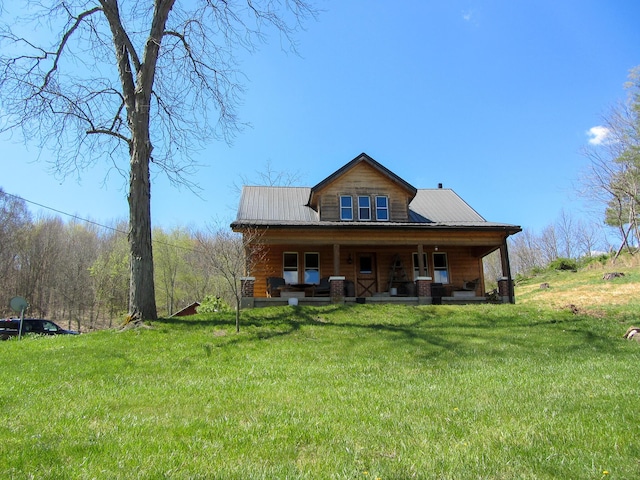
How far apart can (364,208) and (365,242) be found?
2533 millimetres

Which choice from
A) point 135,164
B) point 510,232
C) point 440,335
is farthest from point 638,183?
point 135,164

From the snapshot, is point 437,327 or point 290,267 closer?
point 437,327

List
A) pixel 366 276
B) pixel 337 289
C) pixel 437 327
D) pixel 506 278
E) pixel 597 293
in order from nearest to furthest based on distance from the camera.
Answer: pixel 437 327
pixel 337 289
pixel 506 278
pixel 597 293
pixel 366 276

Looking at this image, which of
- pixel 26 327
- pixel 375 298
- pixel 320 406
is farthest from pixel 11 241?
pixel 320 406

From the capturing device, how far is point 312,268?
64.8 feet

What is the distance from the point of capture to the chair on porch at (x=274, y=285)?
1756cm

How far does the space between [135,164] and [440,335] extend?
32.5ft

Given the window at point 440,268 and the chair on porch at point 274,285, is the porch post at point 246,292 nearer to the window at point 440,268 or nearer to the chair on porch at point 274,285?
the chair on porch at point 274,285

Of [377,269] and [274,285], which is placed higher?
[377,269]

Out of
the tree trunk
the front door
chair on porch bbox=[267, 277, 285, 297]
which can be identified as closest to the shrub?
the front door

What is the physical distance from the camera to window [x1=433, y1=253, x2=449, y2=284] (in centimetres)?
2061

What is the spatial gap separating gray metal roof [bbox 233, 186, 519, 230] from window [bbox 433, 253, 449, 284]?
6.51ft

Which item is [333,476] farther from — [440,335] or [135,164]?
[135,164]

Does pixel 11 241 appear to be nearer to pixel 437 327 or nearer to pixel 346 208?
pixel 346 208
